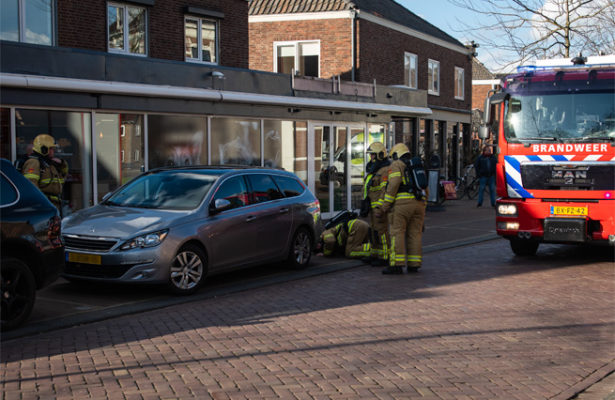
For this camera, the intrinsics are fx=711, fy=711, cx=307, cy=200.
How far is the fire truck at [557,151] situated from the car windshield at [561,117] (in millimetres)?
14

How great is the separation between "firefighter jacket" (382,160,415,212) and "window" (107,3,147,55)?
9.09 metres

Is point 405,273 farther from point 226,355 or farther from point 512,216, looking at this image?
point 226,355

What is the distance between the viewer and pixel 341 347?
20.8 feet

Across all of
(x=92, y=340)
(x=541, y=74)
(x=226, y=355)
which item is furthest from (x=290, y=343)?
(x=541, y=74)

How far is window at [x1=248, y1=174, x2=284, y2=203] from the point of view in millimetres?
10070

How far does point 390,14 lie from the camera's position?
29.1 metres

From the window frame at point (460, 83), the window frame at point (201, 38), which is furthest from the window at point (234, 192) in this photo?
the window frame at point (460, 83)

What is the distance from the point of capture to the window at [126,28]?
16.7 m

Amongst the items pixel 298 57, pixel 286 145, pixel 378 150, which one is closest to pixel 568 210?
pixel 378 150

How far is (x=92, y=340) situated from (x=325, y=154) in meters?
12.8

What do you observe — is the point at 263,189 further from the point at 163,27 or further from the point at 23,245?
the point at 163,27

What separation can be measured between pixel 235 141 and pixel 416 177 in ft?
22.8

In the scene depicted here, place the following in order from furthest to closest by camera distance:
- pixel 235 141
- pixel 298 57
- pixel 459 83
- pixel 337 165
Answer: pixel 459 83
pixel 298 57
pixel 337 165
pixel 235 141

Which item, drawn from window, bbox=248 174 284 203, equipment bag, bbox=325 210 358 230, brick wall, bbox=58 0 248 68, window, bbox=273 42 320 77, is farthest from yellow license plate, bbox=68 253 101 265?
window, bbox=273 42 320 77
